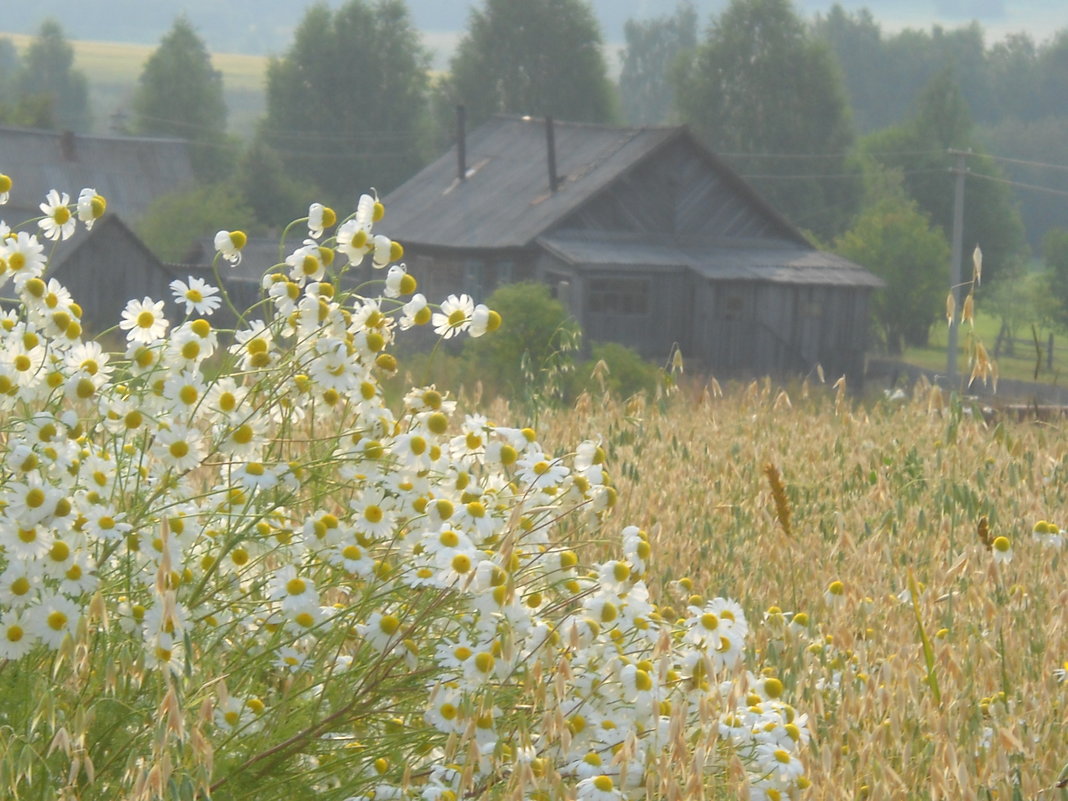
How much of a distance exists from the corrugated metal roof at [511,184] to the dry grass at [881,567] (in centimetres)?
2266

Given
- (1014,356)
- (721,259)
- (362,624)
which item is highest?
(362,624)

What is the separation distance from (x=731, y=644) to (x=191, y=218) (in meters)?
39.3

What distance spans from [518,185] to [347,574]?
29801 mm

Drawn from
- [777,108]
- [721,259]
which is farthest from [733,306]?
[777,108]

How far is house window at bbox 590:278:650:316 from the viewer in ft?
96.9

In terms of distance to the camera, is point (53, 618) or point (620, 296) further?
point (620, 296)

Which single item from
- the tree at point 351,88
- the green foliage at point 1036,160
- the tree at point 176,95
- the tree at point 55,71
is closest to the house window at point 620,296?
the tree at point 351,88

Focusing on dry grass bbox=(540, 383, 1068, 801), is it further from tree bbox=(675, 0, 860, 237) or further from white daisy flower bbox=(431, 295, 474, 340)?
tree bbox=(675, 0, 860, 237)

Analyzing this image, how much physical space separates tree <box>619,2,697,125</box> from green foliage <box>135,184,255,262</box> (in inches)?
2407

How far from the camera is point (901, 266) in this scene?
146 feet

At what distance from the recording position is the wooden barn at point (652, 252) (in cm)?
2966

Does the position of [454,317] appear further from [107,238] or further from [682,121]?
[682,121]

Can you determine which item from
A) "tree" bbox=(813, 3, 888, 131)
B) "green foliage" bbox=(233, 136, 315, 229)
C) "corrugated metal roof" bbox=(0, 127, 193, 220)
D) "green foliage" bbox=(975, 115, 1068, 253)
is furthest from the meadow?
"tree" bbox=(813, 3, 888, 131)

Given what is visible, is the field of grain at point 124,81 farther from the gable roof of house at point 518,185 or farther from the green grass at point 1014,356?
the gable roof of house at point 518,185
